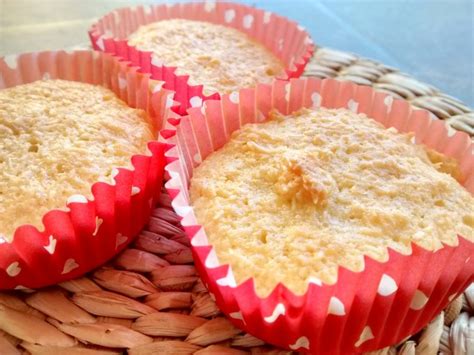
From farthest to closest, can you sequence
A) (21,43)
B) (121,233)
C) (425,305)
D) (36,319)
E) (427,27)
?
(427,27) < (21,43) < (121,233) < (36,319) < (425,305)

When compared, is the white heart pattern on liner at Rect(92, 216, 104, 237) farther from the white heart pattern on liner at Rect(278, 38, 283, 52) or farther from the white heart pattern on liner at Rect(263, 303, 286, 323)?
the white heart pattern on liner at Rect(278, 38, 283, 52)

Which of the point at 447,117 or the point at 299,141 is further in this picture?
the point at 447,117

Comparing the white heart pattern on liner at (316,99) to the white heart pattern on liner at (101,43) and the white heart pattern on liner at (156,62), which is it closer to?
the white heart pattern on liner at (156,62)

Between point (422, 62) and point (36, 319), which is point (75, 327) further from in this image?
point (422, 62)

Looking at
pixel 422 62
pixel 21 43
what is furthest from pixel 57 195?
pixel 422 62

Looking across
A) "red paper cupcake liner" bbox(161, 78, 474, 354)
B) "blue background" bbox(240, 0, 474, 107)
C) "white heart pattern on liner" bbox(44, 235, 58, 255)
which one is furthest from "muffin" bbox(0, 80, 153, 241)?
"blue background" bbox(240, 0, 474, 107)

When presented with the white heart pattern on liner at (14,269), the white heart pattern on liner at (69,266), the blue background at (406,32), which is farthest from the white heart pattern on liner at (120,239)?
the blue background at (406,32)
